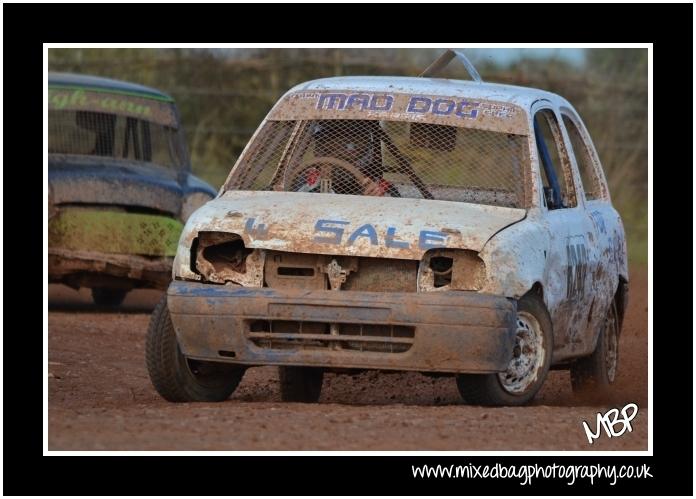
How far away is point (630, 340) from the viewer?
12.9 meters

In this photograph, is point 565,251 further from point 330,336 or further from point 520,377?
point 330,336

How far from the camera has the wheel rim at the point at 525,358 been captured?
25.3ft

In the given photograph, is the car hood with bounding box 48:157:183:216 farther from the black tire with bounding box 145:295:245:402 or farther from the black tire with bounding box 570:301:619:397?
the black tire with bounding box 145:295:245:402

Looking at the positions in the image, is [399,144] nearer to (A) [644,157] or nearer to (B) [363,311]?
(B) [363,311]

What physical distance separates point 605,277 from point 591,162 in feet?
3.25

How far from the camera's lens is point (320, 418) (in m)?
7.15

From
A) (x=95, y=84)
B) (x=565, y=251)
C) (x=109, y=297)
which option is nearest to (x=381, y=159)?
(x=565, y=251)

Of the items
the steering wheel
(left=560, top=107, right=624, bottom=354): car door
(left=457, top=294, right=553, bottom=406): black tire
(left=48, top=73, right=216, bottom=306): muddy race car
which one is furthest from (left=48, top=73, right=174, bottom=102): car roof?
(left=457, top=294, right=553, bottom=406): black tire

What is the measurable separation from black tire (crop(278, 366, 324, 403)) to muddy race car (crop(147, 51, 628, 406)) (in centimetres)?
1

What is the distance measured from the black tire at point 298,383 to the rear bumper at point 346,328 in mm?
1123

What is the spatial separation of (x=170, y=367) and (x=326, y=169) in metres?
1.41

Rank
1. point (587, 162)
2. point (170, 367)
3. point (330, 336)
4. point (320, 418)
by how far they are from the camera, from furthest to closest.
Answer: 1. point (587, 162)
2. point (170, 367)
3. point (330, 336)
4. point (320, 418)

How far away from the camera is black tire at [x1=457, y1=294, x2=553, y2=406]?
7.65 meters

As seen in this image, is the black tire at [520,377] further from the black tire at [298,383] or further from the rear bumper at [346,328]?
the black tire at [298,383]
